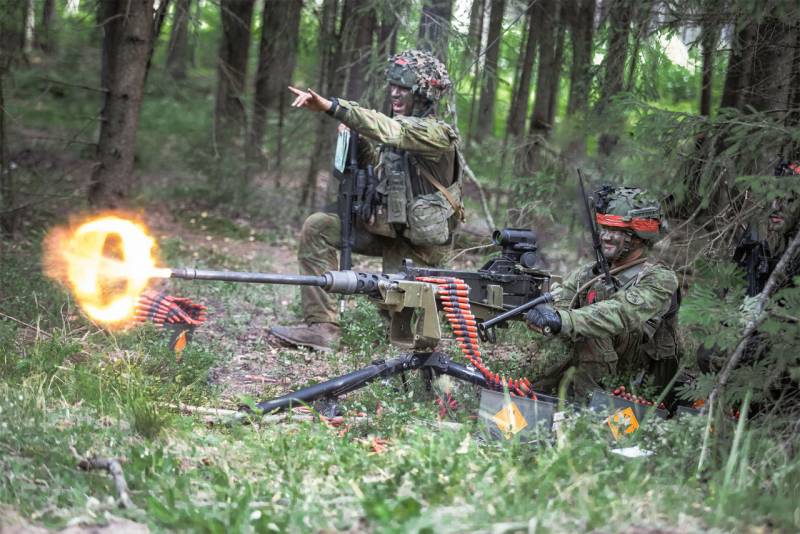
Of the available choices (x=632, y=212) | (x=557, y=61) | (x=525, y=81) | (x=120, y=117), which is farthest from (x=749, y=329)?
(x=120, y=117)

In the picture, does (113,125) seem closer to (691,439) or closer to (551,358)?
(551,358)

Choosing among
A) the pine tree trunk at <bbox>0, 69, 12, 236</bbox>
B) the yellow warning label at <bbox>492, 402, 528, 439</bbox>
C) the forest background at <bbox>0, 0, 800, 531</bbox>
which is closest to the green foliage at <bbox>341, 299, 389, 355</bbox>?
the forest background at <bbox>0, 0, 800, 531</bbox>

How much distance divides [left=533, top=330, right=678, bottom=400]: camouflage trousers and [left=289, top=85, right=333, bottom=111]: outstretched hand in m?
2.69

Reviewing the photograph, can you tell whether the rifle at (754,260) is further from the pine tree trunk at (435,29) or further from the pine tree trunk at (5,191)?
the pine tree trunk at (5,191)

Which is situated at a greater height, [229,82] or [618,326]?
[229,82]

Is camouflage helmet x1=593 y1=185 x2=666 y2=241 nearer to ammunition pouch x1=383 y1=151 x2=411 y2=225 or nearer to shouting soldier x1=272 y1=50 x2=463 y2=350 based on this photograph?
shouting soldier x1=272 y1=50 x2=463 y2=350

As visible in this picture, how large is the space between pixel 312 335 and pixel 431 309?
2.41 meters

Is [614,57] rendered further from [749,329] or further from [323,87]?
[323,87]

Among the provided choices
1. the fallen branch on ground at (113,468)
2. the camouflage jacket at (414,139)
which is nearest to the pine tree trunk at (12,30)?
the camouflage jacket at (414,139)

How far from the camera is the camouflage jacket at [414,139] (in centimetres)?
718

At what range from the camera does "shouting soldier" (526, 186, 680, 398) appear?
241 inches

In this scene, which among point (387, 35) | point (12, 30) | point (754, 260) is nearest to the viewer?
point (754, 260)

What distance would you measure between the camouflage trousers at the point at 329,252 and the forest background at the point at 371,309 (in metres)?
0.36

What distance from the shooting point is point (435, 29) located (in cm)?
955
